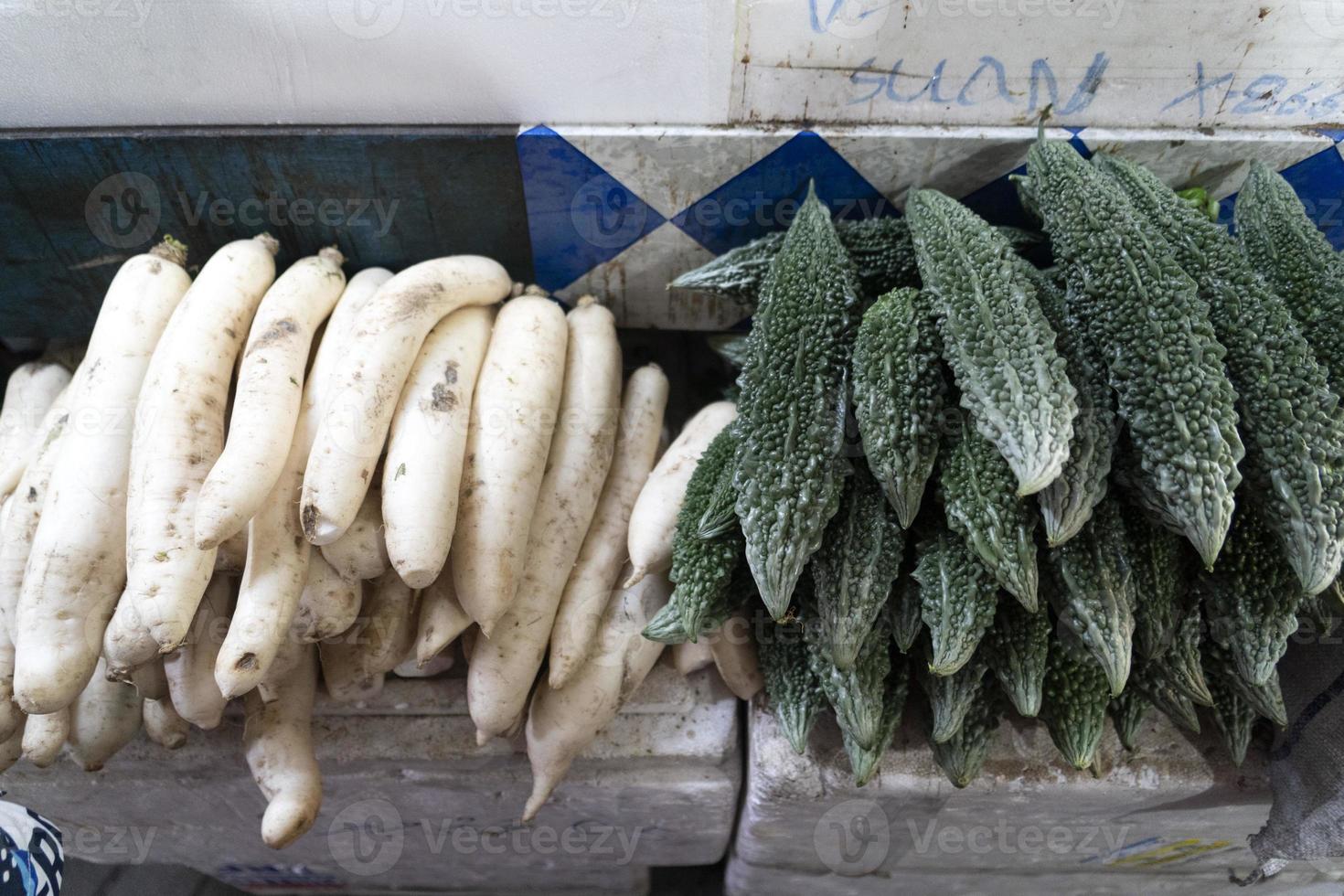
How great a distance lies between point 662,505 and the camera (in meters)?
1.35

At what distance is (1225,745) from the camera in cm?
141

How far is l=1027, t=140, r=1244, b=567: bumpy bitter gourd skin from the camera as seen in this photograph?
985mm

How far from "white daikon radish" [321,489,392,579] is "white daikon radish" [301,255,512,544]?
52 mm

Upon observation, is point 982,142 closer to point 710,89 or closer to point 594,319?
point 710,89

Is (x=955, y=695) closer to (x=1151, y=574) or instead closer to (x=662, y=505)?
(x=1151, y=574)

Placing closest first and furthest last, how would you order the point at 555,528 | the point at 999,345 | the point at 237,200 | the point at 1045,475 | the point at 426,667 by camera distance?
the point at 1045,475 < the point at 999,345 < the point at 555,528 < the point at 426,667 < the point at 237,200

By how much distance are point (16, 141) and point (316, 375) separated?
→ 2.57ft

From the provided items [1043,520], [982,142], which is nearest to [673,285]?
[982,142]

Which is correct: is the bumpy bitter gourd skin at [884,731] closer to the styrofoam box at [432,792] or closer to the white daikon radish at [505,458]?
the styrofoam box at [432,792]

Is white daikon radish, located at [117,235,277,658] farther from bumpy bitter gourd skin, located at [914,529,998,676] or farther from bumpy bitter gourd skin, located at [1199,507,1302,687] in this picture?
bumpy bitter gourd skin, located at [1199,507,1302,687]

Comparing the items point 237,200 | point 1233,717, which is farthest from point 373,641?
point 1233,717

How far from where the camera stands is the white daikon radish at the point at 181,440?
1112mm

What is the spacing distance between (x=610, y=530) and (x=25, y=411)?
4.13 feet

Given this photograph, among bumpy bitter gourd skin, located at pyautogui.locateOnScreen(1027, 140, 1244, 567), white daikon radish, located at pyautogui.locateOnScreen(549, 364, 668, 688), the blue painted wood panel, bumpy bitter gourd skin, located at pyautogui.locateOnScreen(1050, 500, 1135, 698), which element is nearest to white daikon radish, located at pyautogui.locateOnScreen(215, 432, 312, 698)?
white daikon radish, located at pyautogui.locateOnScreen(549, 364, 668, 688)
